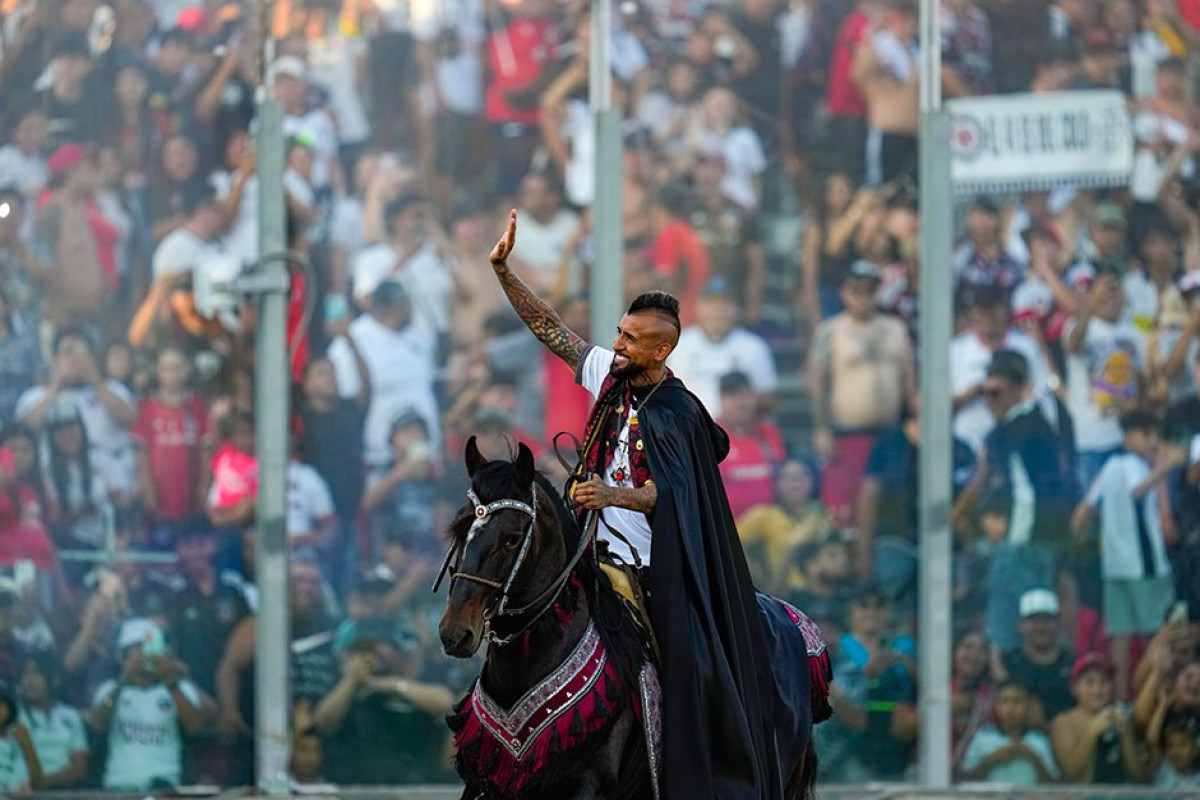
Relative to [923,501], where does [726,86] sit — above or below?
above

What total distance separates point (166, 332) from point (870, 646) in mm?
4510

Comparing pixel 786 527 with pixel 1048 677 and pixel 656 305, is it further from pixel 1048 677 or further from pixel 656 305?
pixel 656 305

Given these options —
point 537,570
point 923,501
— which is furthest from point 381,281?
point 537,570

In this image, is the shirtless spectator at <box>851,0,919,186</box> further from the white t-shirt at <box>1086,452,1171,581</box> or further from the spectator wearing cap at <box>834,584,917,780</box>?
the spectator wearing cap at <box>834,584,917,780</box>

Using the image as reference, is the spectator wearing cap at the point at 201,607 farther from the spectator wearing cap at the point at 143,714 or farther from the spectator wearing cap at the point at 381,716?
the spectator wearing cap at the point at 381,716

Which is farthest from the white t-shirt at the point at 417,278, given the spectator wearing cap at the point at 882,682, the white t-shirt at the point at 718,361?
the spectator wearing cap at the point at 882,682

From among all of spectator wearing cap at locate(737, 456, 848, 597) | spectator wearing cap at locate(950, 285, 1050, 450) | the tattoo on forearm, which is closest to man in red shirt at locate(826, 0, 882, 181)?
spectator wearing cap at locate(950, 285, 1050, 450)

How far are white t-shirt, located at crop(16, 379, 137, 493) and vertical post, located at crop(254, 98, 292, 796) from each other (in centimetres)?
72

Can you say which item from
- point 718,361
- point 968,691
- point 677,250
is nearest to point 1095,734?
point 968,691

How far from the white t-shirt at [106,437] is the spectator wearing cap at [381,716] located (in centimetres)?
161

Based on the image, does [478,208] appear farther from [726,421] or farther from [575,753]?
[575,753]

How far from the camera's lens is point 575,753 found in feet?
23.9

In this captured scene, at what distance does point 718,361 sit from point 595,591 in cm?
543

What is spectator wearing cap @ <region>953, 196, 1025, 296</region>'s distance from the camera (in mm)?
13109
